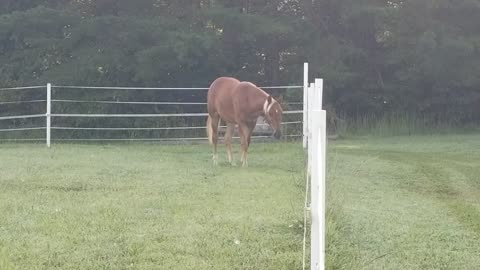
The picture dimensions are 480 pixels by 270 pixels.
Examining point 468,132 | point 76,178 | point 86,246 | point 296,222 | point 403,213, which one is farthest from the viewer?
point 468,132

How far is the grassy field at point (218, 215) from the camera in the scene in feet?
11.5

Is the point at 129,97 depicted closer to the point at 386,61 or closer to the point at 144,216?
the point at 386,61

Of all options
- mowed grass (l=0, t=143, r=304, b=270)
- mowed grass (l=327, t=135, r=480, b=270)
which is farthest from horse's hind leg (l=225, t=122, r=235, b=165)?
mowed grass (l=327, t=135, r=480, b=270)

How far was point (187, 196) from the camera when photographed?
17.5 ft

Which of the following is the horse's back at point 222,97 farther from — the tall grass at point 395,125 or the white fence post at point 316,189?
the tall grass at point 395,125

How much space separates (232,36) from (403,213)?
491 inches

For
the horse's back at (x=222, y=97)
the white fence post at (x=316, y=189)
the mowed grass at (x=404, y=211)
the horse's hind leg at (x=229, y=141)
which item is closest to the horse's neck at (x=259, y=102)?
the horse's back at (x=222, y=97)

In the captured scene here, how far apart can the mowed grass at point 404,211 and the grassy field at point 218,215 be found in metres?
0.01

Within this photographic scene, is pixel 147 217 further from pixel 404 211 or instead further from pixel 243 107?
pixel 243 107

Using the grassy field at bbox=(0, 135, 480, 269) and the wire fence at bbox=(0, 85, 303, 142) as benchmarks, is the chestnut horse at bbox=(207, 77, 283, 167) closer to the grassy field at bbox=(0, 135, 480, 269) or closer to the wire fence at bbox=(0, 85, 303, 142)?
the grassy field at bbox=(0, 135, 480, 269)

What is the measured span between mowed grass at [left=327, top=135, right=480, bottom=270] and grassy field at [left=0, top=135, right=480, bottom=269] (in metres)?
0.01

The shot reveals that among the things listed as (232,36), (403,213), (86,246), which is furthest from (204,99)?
(86,246)

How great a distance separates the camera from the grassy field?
3.49 meters

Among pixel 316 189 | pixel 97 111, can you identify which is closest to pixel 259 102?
pixel 316 189
